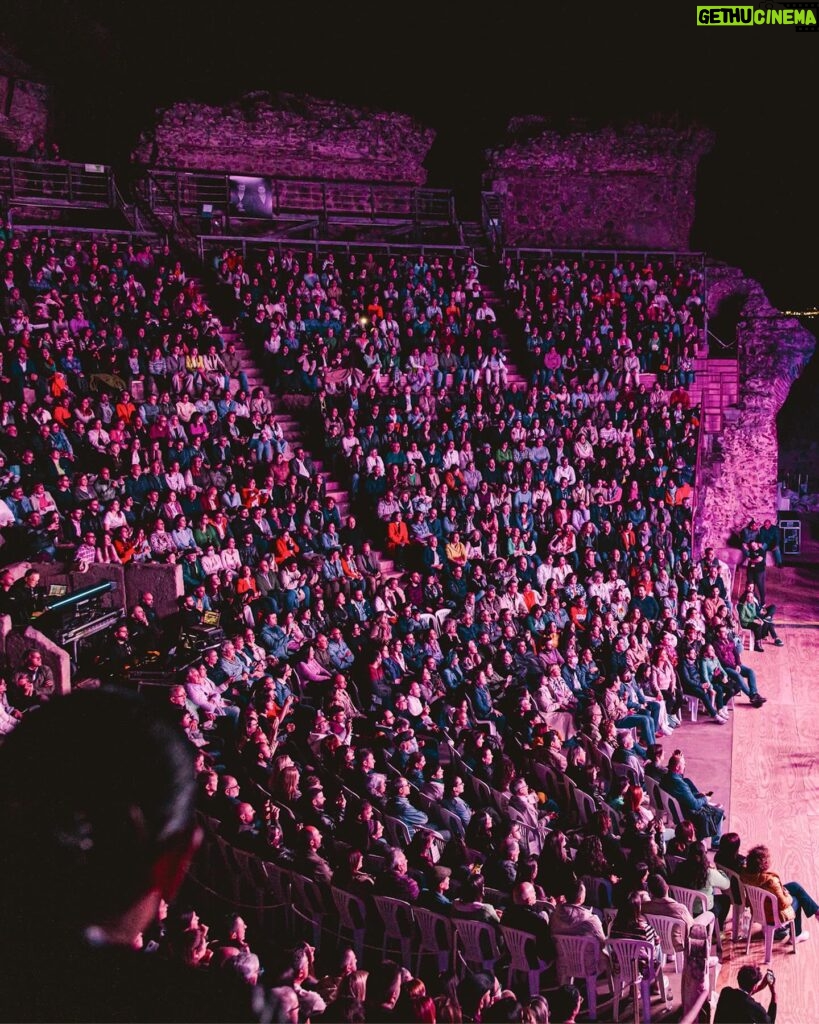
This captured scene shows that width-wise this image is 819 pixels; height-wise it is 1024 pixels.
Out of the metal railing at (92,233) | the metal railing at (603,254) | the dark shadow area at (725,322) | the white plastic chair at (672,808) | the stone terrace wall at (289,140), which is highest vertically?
the stone terrace wall at (289,140)

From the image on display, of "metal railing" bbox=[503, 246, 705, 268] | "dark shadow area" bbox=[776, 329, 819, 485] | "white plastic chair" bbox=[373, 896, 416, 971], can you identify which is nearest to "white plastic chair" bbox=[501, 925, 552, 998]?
"white plastic chair" bbox=[373, 896, 416, 971]

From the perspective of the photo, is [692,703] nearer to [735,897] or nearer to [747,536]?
[735,897]

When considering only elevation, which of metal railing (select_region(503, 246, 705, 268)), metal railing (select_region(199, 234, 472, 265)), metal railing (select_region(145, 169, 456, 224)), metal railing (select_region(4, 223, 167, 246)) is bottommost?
metal railing (select_region(503, 246, 705, 268))

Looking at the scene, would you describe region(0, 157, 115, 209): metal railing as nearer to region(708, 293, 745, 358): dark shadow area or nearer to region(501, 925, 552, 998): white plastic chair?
region(708, 293, 745, 358): dark shadow area

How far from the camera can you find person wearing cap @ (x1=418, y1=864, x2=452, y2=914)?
24.1ft

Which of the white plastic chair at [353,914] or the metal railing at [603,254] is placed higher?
the metal railing at [603,254]

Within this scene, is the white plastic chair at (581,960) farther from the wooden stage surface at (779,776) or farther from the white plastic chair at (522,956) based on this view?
the wooden stage surface at (779,776)

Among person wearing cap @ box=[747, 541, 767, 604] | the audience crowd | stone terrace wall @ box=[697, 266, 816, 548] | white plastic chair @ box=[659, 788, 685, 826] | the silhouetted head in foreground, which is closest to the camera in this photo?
the silhouetted head in foreground

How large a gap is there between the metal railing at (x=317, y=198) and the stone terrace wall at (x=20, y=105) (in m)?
3.11

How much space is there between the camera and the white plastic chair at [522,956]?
711 cm

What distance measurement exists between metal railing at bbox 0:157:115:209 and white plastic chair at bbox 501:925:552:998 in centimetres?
1734

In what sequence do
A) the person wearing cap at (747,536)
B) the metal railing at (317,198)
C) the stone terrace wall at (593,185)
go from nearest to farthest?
the person wearing cap at (747,536)
the metal railing at (317,198)
the stone terrace wall at (593,185)

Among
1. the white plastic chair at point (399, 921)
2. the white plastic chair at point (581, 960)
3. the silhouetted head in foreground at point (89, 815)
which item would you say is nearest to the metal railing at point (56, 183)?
the white plastic chair at point (399, 921)

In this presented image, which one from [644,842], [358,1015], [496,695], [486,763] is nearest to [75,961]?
[358,1015]
